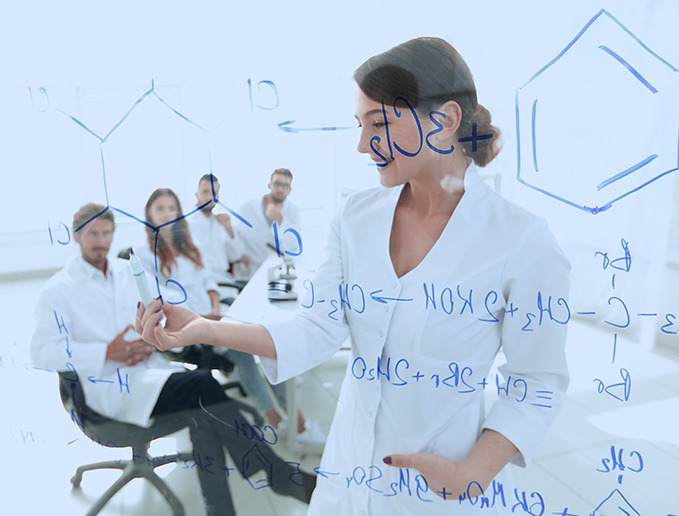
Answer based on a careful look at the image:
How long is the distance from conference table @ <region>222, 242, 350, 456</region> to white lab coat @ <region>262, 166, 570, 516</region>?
0.15 ft

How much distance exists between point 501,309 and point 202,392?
1.63 ft

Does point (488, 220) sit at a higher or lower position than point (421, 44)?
lower

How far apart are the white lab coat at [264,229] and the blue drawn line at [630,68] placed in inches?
17.8

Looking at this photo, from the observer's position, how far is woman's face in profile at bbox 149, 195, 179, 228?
64 centimetres

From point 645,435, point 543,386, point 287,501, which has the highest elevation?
point 543,386

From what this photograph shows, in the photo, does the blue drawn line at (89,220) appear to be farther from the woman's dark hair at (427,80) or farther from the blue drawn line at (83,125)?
the woman's dark hair at (427,80)

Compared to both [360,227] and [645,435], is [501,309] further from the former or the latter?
[645,435]

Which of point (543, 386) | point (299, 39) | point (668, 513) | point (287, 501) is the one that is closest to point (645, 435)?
point (668, 513)

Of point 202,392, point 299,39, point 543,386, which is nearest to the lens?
point 543,386

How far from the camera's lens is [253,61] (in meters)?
0.63

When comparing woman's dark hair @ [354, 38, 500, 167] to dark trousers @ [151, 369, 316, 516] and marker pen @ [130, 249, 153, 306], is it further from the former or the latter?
dark trousers @ [151, 369, 316, 516]

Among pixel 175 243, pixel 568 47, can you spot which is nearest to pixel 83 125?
pixel 175 243

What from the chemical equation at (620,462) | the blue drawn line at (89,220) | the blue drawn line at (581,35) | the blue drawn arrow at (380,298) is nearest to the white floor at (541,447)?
the chemical equation at (620,462)

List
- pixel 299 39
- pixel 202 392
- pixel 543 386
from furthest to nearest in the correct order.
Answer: pixel 202 392 < pixel 299 39 < pixel 543 386
